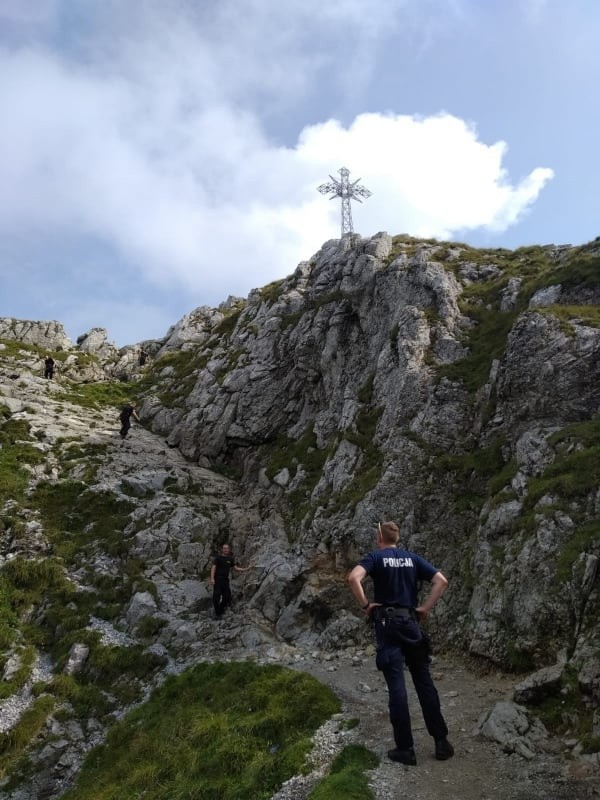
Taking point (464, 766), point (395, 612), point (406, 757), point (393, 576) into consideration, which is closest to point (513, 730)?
point (464, 766)

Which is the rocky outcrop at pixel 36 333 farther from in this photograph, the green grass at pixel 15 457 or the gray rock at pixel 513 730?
the gray rock at pixel 513 730

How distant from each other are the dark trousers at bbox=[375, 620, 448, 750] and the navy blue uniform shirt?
41cm

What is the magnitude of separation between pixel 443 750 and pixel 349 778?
1744 mm

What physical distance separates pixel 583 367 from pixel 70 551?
25.2 metres

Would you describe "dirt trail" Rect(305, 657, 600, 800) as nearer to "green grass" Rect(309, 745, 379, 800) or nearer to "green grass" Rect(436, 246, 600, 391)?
"green grass" Rect(309, 745, 379, 800)

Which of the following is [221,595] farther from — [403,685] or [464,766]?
[464,766]

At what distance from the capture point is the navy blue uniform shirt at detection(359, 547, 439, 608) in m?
9.42

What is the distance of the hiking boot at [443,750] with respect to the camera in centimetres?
917

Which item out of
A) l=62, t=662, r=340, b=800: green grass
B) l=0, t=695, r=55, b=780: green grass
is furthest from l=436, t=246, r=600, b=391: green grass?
l=0, t=695, r=55, b=780: green grass

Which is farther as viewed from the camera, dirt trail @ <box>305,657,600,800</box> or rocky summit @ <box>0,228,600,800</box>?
rocky summit @ <box>0,228,600,800</box>

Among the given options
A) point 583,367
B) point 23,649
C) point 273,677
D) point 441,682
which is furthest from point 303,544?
point 583,367

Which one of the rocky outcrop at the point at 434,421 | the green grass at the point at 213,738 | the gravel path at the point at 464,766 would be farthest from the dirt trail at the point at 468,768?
the rocky outcrop at the point at 434,421

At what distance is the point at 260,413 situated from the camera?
36719 millimetres

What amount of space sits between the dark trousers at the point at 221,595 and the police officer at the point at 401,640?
13.5 metres
